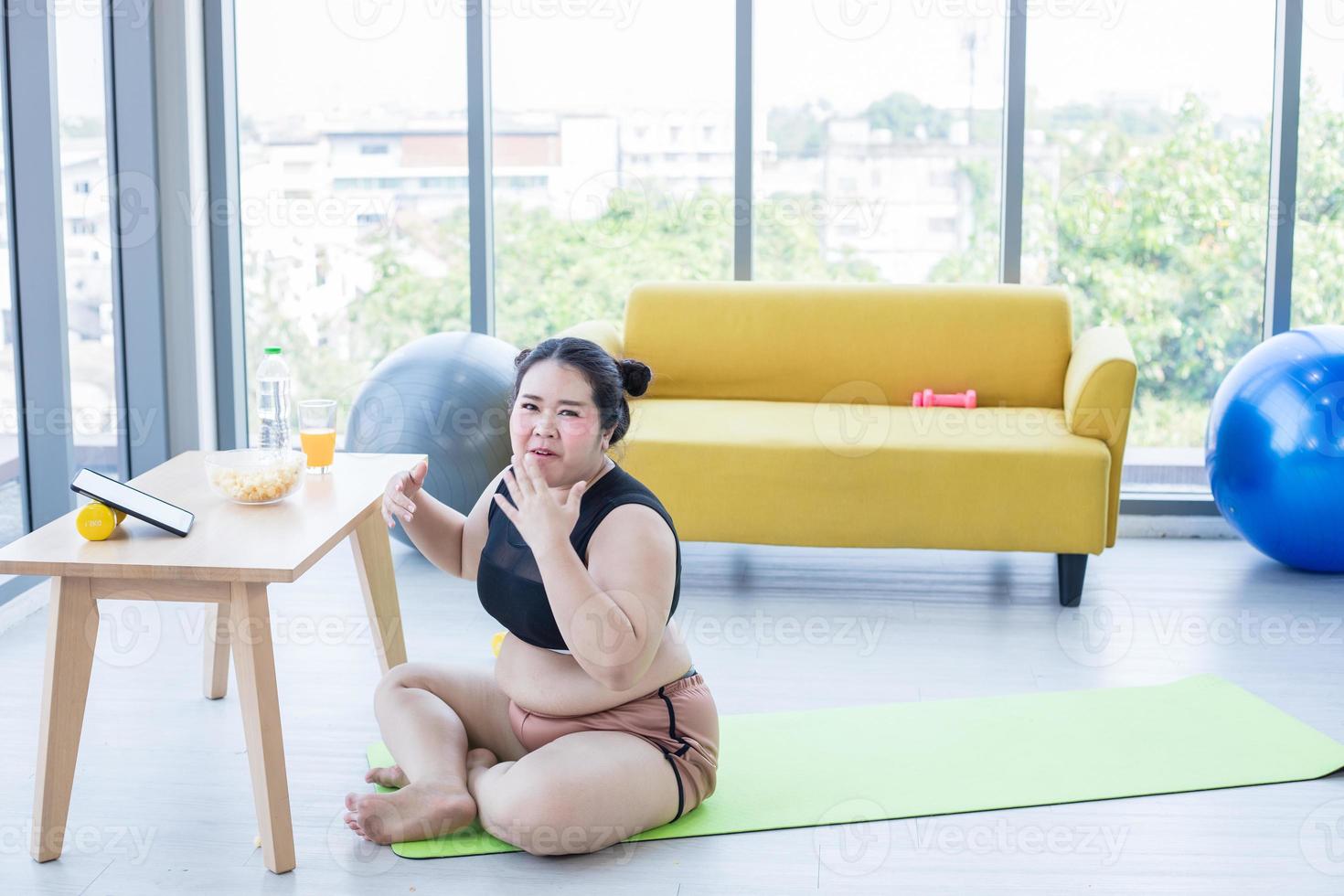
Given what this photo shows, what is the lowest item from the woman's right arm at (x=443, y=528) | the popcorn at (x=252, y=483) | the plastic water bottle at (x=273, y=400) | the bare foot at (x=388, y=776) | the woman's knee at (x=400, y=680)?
the bare foot at (x=388, y=776)

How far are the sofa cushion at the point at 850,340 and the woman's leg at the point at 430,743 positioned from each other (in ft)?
6.21

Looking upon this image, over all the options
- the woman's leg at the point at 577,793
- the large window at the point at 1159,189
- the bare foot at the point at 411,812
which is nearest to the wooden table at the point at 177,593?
the bare foot at the point at 411,812

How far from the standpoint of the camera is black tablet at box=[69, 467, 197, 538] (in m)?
2.15

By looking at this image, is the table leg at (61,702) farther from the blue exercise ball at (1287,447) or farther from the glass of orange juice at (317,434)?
the blue exercise ball at (1287,447)

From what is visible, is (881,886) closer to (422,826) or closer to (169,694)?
(422,826)

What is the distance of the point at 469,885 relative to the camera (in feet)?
6.91

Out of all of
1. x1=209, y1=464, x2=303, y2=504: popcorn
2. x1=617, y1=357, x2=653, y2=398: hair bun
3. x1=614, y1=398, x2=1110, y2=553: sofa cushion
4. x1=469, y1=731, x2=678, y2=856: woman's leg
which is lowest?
x1=469, y1=731, x2=678, y2=856: woman's leg

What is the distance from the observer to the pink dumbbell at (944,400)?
400cm

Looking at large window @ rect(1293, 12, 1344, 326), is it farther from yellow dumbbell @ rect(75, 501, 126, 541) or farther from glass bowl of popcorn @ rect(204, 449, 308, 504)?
yellow dumbbell @ rect(75, 501, 126, 541)

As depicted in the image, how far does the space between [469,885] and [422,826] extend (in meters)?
0.13

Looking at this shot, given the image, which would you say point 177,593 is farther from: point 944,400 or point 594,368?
point 944,400

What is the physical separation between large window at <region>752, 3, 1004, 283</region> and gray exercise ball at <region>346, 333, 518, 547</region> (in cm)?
107

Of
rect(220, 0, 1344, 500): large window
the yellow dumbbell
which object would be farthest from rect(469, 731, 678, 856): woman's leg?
rect(220, 0, 1344, 500): large window

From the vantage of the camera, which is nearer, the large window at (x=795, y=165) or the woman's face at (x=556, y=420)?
the woman's face at (x=556, y=420)
